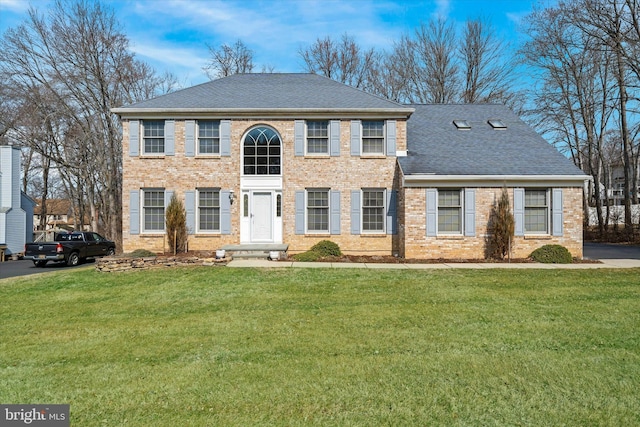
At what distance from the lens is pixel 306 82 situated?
755 inches

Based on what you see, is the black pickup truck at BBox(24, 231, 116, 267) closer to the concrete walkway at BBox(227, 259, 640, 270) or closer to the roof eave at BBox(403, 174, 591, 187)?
the concrete walkway at BBox(227, 259, 640, 270)

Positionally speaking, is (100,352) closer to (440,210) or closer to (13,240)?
(440,210)

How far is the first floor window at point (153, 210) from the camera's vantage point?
656 inches

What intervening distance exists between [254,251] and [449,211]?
7592 millimetres

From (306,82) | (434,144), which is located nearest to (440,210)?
(434,144)

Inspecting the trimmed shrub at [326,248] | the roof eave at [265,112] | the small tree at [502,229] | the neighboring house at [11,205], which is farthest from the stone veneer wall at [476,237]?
the neighboring house at [11,205]

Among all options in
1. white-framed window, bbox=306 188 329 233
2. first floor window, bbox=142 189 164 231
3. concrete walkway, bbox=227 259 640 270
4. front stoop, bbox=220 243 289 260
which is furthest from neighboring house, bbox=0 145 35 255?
white-framed window, bbox=306 188 329 233

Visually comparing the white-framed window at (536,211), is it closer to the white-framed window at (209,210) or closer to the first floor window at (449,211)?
the first floor window at (449,211)

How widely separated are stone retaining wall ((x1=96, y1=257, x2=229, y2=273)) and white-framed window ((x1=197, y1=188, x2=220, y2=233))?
10.8ft

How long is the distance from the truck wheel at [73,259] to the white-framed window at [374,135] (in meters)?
13.5

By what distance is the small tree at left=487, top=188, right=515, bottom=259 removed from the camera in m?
14.8

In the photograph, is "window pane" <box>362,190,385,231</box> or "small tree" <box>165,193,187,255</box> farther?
"window pane" <box>362,190,385,231</box>

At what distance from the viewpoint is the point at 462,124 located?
18.9 meters

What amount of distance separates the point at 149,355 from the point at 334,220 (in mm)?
11577
